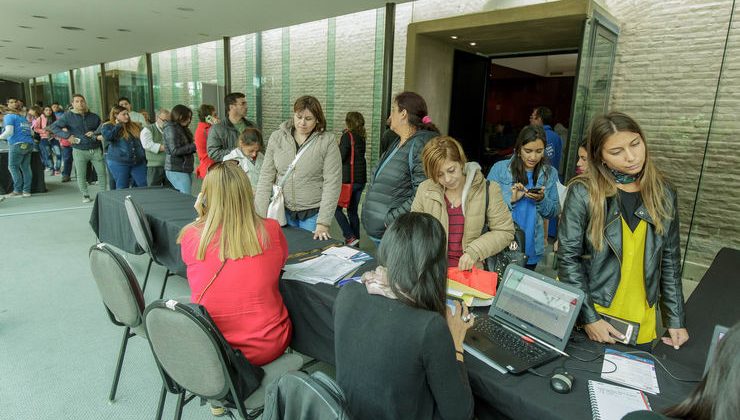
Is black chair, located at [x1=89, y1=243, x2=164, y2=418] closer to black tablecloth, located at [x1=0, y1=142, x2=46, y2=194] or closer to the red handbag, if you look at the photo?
the red handbag

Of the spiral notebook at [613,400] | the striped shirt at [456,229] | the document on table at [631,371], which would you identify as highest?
the striped shirt at [456,229]

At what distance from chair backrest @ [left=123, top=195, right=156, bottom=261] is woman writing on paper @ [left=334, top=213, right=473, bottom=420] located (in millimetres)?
2230

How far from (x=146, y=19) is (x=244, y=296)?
658 centimetres

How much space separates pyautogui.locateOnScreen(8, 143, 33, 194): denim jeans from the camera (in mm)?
6683

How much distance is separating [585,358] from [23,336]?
329 centimetres

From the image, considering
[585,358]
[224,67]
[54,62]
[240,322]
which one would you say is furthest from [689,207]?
[54,62]

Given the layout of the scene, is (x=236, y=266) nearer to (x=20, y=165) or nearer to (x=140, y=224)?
(x=140, y=224)

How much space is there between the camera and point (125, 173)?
5.49 m

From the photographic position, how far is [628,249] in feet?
5.04

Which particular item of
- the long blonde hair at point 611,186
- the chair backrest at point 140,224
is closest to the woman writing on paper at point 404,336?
the long blonde hair at point 611,186

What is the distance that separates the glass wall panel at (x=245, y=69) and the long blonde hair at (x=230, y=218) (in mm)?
6340

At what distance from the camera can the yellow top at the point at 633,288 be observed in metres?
1.53

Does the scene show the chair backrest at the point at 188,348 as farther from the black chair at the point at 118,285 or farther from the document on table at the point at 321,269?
the document on table at the point at 321,269

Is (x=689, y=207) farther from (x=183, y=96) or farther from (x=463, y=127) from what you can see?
(x=183, y=96)
